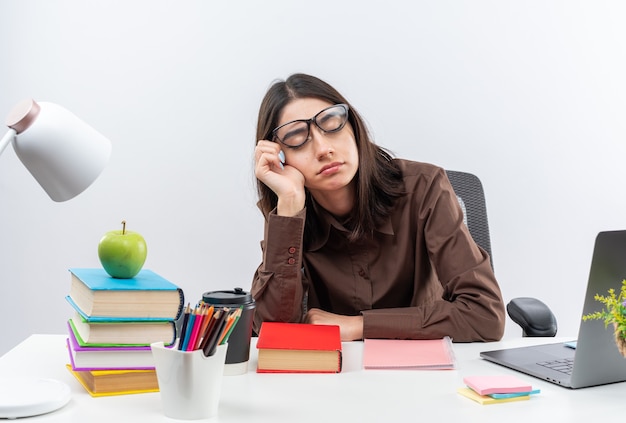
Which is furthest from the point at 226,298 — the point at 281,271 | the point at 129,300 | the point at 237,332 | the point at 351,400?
the point at 281,271

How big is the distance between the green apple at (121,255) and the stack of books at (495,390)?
2.02 feet

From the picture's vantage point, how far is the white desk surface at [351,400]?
1.02 meters

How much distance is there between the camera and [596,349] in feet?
3.80

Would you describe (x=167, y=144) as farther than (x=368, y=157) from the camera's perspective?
Yes

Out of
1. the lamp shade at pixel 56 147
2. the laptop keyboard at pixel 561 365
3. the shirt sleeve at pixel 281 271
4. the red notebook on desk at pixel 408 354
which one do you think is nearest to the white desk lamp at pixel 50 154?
the lamp shade at pixel 56 147

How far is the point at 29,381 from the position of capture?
1.12m

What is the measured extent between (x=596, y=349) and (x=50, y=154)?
0.93 metres

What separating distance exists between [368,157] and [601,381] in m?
0.95

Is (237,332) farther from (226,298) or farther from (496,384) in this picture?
(496,384)

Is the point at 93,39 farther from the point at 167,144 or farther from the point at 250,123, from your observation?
the point at 250,123

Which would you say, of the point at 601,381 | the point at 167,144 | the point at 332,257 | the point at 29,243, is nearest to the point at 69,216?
the point at 29,243

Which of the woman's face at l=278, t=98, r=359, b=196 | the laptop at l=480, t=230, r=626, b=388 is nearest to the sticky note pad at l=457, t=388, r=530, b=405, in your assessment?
the laptop at l=480, t=230, r=626, b=388

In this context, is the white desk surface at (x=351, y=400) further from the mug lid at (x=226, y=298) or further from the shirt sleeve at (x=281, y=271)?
the shirt sleeve at (x=281, y=271)

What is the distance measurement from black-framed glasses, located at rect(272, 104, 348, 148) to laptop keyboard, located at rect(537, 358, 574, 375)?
0.81m
